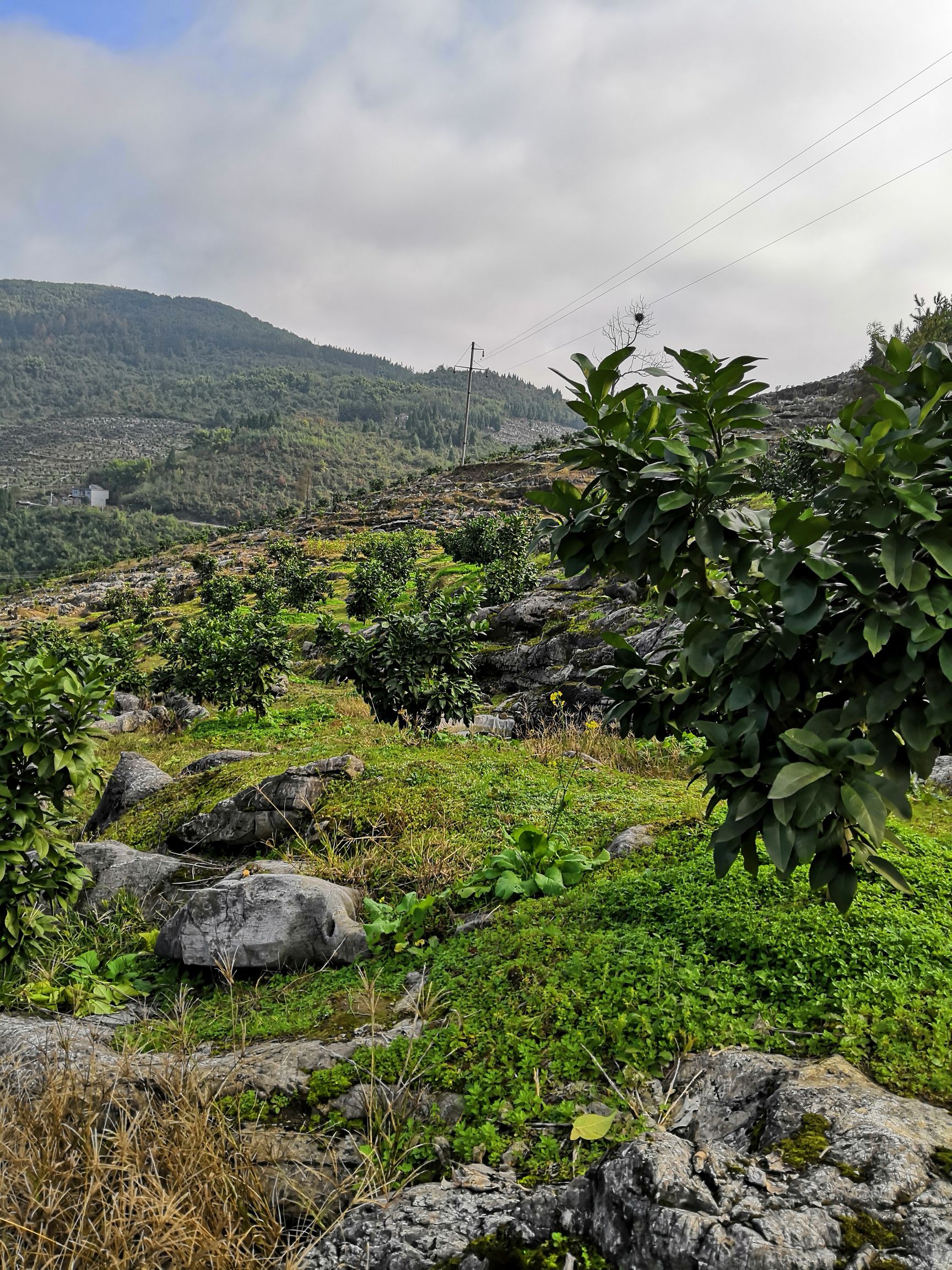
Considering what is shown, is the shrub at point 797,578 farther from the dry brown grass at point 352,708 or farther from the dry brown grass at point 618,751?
the dry brown grass at point 352,708

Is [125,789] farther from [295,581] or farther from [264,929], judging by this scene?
[295,581]

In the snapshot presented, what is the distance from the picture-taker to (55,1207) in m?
1.91

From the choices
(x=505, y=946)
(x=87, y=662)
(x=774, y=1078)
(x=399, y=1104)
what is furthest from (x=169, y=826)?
(x=774, y=1078)

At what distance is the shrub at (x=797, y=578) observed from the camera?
1904 mm

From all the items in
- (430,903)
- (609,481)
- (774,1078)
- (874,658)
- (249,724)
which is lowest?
(249,724)

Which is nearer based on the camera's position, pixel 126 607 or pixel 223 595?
pixel 223 595

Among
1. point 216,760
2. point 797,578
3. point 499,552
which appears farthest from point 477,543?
point 797,578

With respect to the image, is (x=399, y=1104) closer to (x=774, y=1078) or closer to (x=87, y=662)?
(x=774, y=1078)

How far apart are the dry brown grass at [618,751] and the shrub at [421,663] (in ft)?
5.00

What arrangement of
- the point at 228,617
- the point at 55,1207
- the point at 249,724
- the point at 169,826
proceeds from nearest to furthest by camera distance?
1. the point at 55,1207
2. the point at 169,826
3. the point at 249,724
4. the point at 228,617

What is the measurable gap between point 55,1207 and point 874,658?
293 centimetres

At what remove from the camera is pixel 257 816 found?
5.86 meters

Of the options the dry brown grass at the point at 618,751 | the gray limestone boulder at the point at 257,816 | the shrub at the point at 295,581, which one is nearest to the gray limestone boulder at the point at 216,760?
the gray limestone boulder at the point at 257,816

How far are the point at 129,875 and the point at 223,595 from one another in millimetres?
28004
